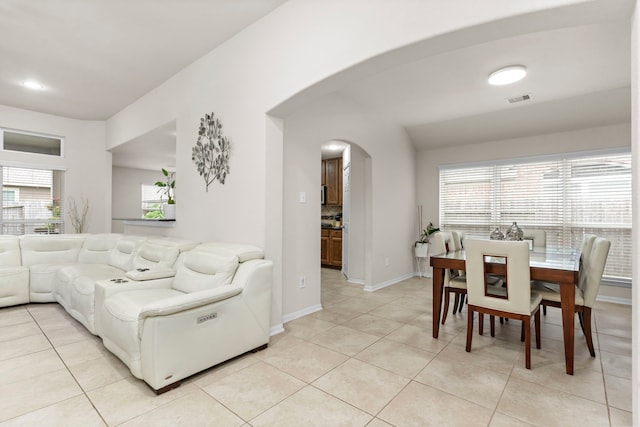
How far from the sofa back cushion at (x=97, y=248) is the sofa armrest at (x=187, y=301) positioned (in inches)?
113

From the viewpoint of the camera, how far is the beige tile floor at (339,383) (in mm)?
1716

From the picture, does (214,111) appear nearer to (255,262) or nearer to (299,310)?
(255,262)

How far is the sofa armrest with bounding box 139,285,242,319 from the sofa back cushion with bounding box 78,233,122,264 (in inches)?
113

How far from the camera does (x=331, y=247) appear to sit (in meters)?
6.45

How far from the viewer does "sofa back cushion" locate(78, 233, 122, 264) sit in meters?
4.18

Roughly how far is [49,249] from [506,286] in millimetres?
5307

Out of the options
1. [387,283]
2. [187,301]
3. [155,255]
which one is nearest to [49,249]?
[155,255]

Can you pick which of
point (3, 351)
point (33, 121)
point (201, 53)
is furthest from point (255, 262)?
point (33, 121)

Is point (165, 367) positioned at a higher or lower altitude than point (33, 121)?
lower

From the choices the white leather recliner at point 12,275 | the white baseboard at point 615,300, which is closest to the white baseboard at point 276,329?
the white leather recliner at point 12,275

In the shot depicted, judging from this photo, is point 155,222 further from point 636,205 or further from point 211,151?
point 636,205

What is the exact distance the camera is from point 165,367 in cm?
190

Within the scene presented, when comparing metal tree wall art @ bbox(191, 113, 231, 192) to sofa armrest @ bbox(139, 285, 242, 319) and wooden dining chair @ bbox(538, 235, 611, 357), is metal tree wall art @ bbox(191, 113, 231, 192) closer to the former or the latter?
sofa armrest @ bbox(139, 285, 242, 319)

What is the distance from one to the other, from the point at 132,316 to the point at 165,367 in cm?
39
